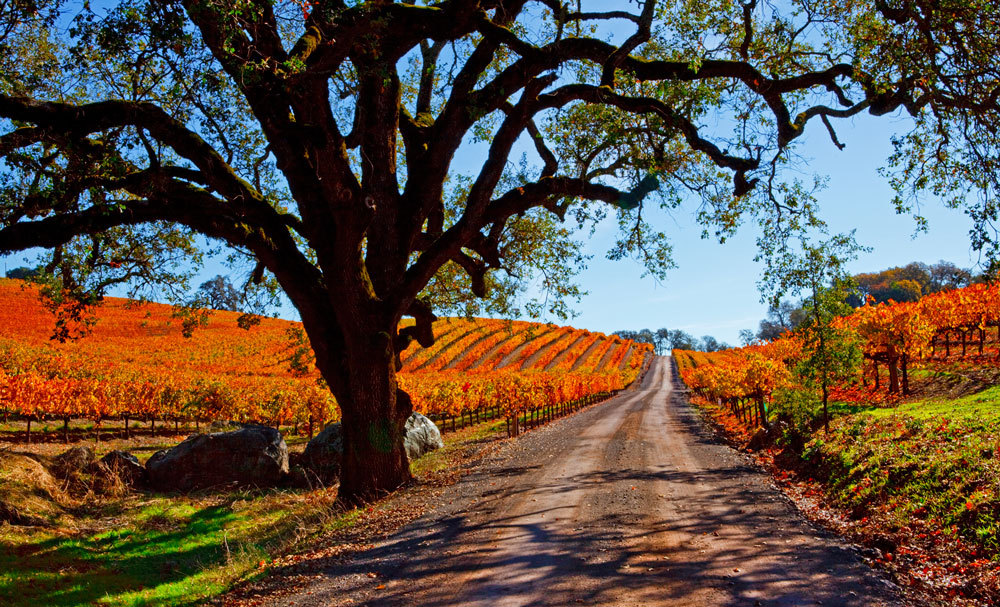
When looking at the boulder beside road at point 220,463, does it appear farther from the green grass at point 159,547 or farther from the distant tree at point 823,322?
the distant tree at point 823,322

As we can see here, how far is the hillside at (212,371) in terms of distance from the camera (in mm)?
23078

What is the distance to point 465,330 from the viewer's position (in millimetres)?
75875

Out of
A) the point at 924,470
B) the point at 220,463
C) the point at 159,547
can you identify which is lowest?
the point at 159,547

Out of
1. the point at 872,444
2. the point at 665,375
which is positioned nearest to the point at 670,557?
the point at 872,444

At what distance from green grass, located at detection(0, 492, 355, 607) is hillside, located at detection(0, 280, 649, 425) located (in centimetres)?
435

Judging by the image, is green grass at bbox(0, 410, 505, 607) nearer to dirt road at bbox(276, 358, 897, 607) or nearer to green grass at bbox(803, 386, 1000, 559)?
dirt road at bbox(276, 358, 897, 607)

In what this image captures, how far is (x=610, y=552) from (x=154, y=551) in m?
8.39

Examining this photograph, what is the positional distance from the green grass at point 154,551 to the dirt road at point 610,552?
2.11 metres

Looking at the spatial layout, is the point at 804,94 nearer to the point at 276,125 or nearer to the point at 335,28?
the point at 335,28

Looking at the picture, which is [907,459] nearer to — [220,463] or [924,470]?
[924,470]

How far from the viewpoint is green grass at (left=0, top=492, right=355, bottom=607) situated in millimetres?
6941

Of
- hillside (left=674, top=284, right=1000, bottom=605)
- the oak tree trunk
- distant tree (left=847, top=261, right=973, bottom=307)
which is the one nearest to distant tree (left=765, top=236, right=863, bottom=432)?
hillside (left=674, top=284, right=1000, bottom=605)

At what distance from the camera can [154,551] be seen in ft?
31.7

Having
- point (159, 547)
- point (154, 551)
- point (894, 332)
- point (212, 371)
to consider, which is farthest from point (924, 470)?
point (212, 371)
